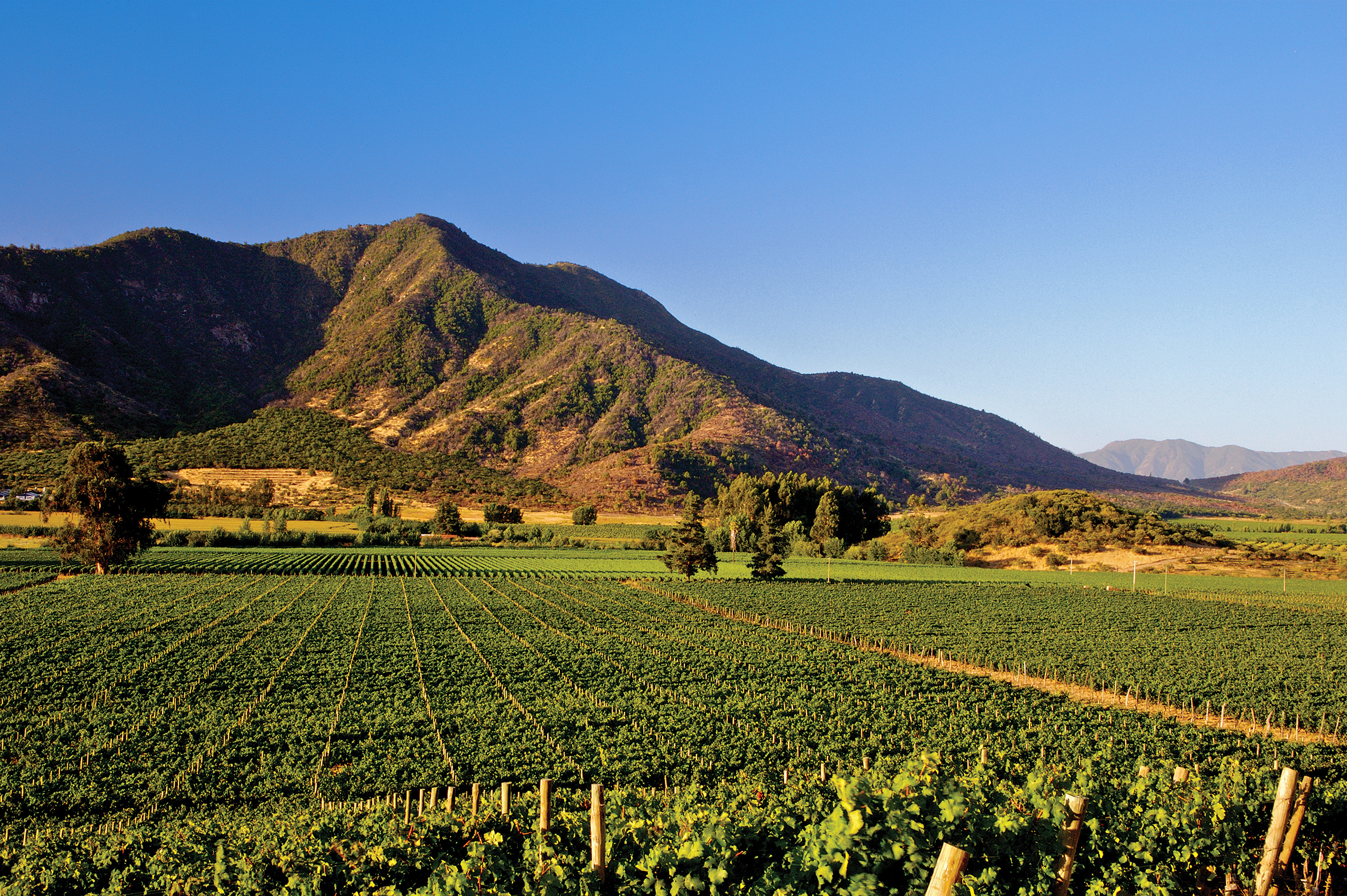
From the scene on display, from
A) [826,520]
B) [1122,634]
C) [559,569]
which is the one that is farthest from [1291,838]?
[826,520]

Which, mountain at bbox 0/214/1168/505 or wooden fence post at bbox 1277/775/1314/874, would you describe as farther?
mountain at bbox 0/214/1168/505

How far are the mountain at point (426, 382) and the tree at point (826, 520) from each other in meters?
40.0

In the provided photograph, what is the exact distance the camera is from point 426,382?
17212cm

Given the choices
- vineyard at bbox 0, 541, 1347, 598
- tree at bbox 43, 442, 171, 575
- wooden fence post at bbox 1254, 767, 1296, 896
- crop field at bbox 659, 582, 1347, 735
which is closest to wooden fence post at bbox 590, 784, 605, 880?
wooden fence post at bbox 1254, 767, 1296, 896

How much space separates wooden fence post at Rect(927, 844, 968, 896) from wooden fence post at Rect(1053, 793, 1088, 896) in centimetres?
218

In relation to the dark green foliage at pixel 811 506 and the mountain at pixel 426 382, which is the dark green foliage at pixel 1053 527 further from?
the mountain at pixel 426 382

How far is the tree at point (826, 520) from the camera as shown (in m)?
93.9

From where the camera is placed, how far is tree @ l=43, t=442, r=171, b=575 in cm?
4862

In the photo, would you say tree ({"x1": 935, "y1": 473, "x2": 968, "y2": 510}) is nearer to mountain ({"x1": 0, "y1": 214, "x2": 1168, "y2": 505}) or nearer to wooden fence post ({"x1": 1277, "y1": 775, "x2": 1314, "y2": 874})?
mountain ({"x1": 0, "y1": 214, "x2": 1168, "y2": 505})

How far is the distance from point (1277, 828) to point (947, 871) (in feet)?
17.1

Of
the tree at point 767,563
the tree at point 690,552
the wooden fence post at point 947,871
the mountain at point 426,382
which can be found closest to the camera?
the wooden fence post at point 947,871

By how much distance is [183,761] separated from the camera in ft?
48.2

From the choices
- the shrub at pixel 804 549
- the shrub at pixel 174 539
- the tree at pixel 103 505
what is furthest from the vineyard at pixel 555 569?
the shrub at pixel 804 549

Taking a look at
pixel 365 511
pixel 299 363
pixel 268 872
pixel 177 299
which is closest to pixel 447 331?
pixel 299 363
